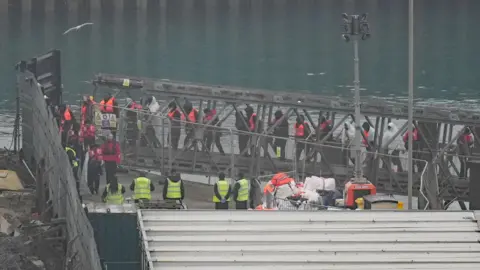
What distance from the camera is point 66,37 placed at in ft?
302

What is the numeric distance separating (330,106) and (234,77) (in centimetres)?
4159

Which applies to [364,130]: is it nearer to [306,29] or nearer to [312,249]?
[312,249]

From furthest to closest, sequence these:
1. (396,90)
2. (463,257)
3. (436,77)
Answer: (436,77), (396,90), (463,257)

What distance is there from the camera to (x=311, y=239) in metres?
19.3

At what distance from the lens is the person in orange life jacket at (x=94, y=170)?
103 ft

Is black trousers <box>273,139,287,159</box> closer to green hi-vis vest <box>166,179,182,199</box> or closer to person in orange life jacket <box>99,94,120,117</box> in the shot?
person in orange life jacket <box>99,94,120,117</box>

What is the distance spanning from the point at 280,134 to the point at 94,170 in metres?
5.11

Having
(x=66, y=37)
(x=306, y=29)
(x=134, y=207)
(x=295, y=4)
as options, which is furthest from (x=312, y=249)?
(x=295, y=4)

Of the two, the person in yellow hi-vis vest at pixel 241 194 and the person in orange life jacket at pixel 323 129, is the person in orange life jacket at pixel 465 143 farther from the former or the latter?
the person in yellow hi-vis vest at pixel 241 194

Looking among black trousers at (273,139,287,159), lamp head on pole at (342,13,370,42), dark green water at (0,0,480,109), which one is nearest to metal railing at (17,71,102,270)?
black trousers at (273,139,287,159)

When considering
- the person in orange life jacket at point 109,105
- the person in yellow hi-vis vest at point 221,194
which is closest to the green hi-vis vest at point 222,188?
the person in yellow hi-vis vest at point 221,194

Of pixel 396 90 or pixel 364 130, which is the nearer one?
pixel 364 130

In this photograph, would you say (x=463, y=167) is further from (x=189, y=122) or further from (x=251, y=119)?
(x=189, y=122)

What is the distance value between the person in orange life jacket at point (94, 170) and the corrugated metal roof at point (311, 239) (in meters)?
11.7
